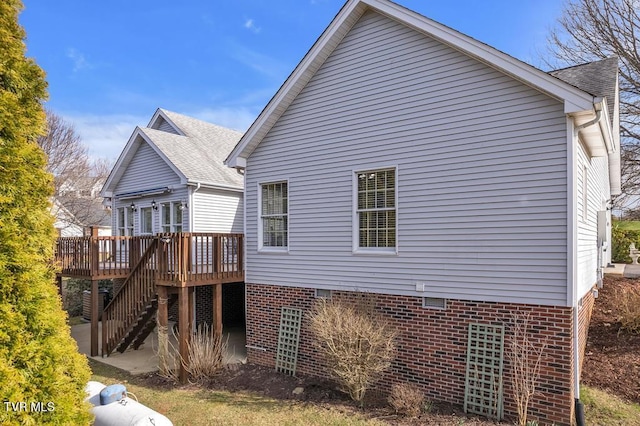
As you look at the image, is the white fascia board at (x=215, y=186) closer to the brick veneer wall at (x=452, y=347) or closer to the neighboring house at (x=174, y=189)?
the neighboring house at (x=174, y=189)

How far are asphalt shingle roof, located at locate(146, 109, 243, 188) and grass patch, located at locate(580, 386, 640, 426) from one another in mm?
11954

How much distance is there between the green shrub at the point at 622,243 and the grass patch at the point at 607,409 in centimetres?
1941

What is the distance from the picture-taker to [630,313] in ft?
30.1

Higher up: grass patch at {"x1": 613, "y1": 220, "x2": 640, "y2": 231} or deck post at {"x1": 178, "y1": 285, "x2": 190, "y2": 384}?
grass patch at {"x1": 613, "y1": 220, "x2": 640, "y2": 231}

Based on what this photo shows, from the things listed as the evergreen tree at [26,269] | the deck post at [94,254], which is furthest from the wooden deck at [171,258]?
the evergreen tree at [26,269]

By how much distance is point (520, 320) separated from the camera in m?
6.44

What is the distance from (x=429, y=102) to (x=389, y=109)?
0.84m

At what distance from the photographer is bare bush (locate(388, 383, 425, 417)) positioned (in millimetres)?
6614

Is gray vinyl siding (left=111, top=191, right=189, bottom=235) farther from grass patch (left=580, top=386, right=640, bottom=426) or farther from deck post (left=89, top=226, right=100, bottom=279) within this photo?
grass patch (left=580, top=386, right=640, bottom=426)

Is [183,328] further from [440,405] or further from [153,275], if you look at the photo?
[440,405]

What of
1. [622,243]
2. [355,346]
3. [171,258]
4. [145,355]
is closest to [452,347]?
[355,346]

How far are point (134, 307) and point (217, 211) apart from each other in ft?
16.2

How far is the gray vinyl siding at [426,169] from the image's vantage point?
636cm

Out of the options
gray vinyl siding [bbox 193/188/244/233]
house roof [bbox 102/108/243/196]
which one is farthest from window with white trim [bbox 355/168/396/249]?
gray vinyl siding [bbox 193/188/244/233]
